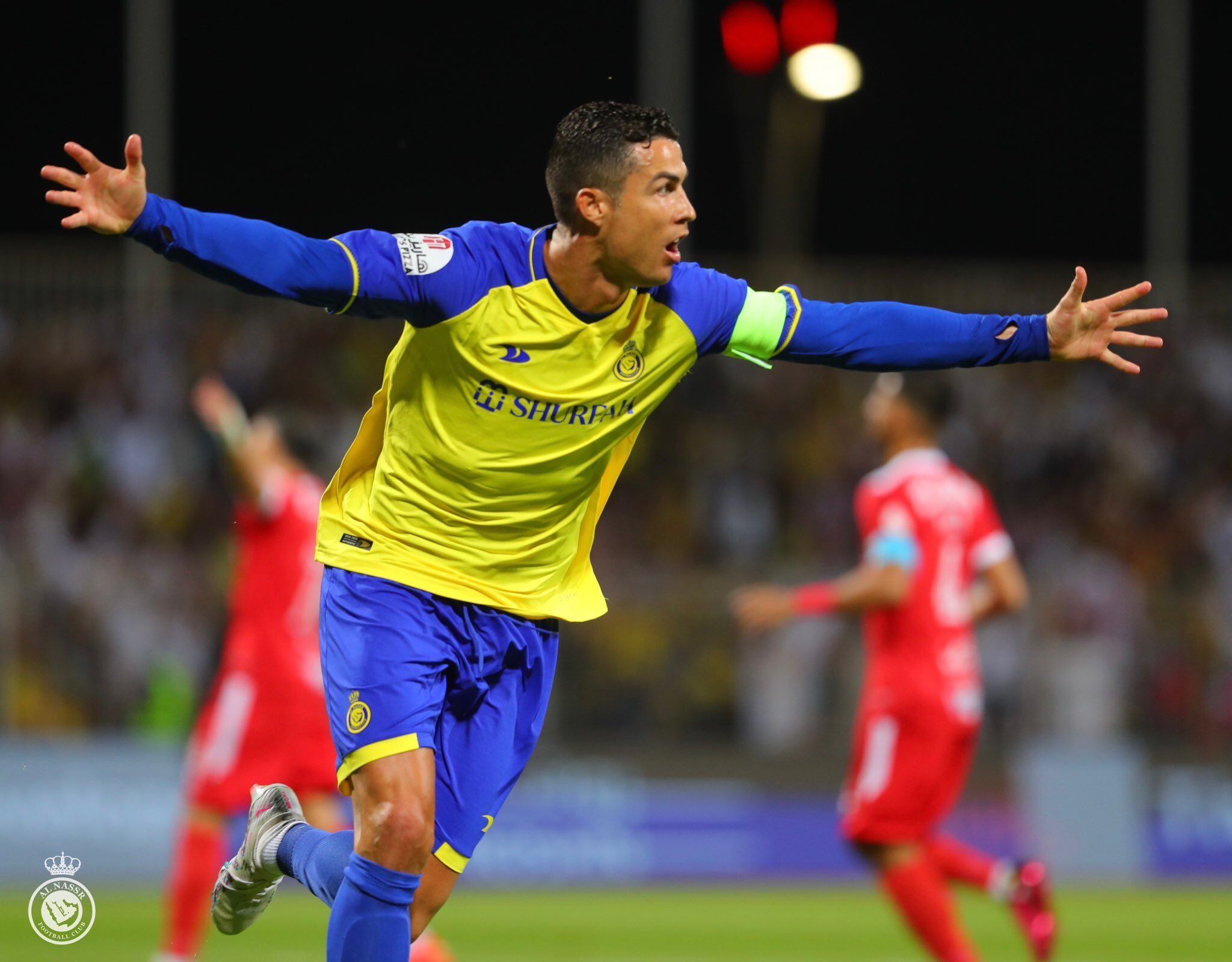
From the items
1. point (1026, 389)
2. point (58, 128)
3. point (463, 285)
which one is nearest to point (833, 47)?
point (1026, 389)

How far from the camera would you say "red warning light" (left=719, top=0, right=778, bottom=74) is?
21.7 metres

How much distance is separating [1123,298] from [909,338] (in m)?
0.60

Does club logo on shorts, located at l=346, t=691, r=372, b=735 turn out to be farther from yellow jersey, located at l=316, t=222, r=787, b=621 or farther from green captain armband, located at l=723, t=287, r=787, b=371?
green captain armband, located at l=723, t=287, r=787, b=371

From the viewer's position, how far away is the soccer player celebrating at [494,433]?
4969mm

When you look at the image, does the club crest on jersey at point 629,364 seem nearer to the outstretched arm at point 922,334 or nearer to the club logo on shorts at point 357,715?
the outstretched arm at point 922,334

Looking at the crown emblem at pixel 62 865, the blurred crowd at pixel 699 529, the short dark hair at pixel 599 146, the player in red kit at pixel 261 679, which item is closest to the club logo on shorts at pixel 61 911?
the crown emblem at pixel 62 865

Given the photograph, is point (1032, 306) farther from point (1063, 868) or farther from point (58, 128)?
point (58, 128)

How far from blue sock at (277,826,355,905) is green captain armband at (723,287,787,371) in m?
1.79

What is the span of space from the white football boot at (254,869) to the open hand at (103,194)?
2.06 metres

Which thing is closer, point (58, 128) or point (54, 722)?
point (54, 722)

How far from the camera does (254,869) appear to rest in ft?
18.4

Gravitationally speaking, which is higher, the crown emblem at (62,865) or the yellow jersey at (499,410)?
the yellow jersey at (499,410)

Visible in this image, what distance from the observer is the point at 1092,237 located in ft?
79.4

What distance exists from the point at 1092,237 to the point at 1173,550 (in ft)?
30.7
